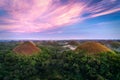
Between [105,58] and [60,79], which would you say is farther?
[105,58]

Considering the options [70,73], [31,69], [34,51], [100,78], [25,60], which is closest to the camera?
[100,78]

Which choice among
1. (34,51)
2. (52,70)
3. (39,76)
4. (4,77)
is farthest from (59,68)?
(34,51)

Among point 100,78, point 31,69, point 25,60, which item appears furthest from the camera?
point 25,60

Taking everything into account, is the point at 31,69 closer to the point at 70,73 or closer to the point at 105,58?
the point at 70,73

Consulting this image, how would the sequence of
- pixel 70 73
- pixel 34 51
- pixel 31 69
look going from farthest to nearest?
1. pixel 34 51
2. pixel 31 69
3. pixel 70 73

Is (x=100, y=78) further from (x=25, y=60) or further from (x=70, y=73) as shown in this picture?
(x=25, y=60)

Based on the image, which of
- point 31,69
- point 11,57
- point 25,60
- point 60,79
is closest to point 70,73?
point 60,79

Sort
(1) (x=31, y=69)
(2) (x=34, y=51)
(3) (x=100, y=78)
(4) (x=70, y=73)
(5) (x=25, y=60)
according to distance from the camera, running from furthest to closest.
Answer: (2) (x=34, y=51)
(5) (x=25, y=60)
(1) (x=31, y=69)
(4) (x=70, y=73)
(3) (x=100, y=78)

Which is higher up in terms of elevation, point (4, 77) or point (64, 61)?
point (64, 61)

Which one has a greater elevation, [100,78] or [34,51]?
[34,51]
